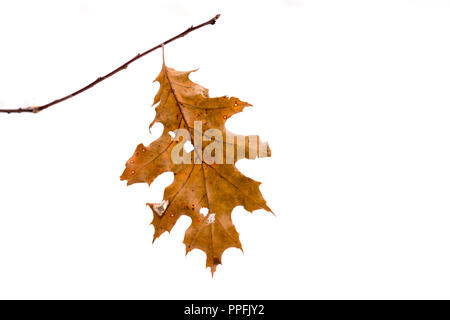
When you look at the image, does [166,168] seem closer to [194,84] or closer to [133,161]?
[133,161]

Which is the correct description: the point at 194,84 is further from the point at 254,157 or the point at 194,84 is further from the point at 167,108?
the point at 254,157

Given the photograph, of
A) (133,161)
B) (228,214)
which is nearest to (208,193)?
(228,214)

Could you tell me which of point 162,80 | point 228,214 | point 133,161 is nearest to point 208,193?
point 228,214

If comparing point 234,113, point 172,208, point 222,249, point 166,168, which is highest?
point 234,113

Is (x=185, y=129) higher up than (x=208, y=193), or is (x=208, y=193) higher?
(x=185, y=129)

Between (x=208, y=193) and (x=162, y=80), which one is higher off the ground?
(x=162, y=80)
